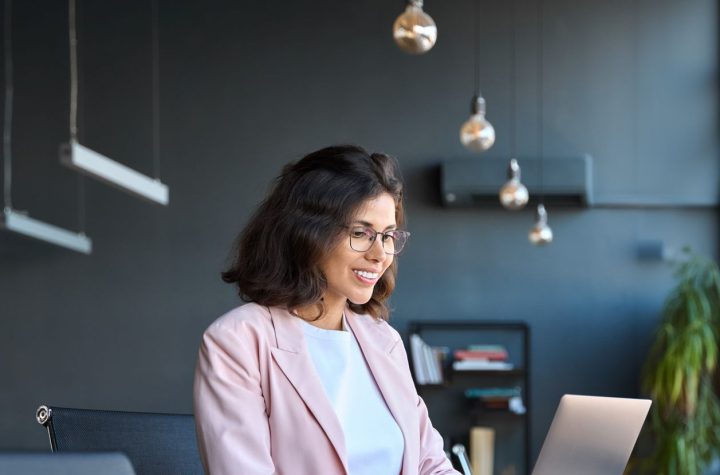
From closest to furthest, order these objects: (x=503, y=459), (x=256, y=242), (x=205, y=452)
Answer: (x=205, y=452) < (x=256, y=242) < (x=503, y=459)

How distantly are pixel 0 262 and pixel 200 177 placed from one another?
159 centimetres

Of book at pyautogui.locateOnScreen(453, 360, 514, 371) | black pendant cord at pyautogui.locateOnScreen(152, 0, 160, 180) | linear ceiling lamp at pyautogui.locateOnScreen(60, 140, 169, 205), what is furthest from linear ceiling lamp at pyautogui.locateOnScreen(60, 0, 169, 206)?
book at pyautogui.locateOnScreen(453, 360, 514, 371)

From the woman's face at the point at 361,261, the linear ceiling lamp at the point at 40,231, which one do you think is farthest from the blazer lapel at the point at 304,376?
the linear ceiling lamp at the point at 40,231

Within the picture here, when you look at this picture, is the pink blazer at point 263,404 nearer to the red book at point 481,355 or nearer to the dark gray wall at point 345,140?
the red book at point 481,355

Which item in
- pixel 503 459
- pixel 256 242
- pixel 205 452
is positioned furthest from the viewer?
pixel 503 459

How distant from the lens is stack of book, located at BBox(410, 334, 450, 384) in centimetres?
812

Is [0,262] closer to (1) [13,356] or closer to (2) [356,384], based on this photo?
(1) [13,356]

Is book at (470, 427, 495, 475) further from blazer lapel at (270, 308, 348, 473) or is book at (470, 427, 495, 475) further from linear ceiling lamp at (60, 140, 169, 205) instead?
blazer lapel at (270, 308, 348, 473)

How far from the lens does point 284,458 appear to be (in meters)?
2.00

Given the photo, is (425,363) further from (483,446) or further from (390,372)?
(390,372)

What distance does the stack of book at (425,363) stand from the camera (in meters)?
8.12

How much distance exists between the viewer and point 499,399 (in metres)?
8.08

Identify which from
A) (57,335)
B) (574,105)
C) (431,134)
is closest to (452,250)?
(431,134)

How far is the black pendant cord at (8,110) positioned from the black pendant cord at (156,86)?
41.7 inches
